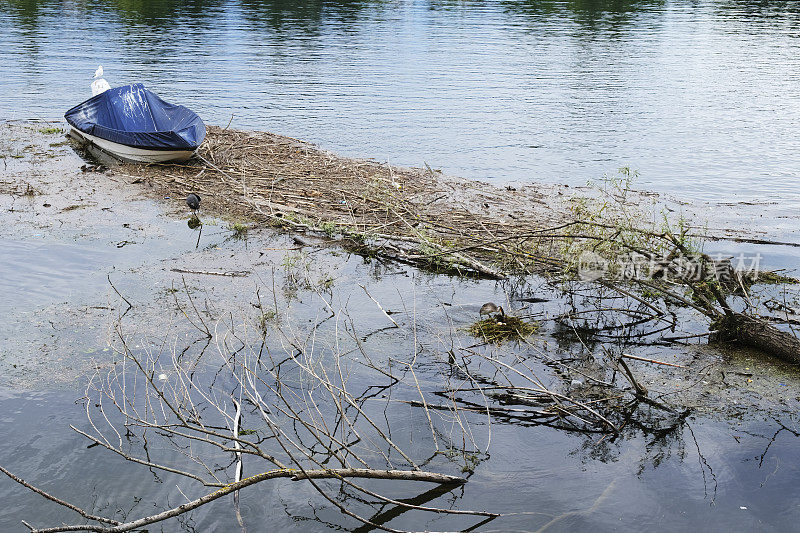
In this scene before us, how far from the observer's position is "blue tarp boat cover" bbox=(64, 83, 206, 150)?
1590 cm

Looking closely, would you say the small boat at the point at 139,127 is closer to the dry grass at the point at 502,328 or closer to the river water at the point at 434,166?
the river water at the point at 434,166

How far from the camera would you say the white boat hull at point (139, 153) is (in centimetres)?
1611

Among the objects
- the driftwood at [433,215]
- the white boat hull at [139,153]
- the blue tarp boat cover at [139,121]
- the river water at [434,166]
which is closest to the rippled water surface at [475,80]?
the river water at [434,166]

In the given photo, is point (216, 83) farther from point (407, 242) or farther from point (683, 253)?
point (683, 253)

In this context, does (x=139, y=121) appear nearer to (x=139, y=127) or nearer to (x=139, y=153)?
(x=139, y=127)

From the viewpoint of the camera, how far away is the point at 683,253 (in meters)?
9.16

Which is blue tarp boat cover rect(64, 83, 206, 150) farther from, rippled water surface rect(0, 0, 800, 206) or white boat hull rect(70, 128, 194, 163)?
rippled water surface rect(0, 0, 800, 206)

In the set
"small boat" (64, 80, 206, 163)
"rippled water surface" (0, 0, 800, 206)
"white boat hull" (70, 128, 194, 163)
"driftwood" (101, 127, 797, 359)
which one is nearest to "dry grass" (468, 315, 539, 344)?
"driftwood" (101, 127, 797, 359)

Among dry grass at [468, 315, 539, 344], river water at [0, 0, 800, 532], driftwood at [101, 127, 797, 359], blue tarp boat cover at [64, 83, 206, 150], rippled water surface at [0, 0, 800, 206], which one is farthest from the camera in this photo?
rippled water surface at [0, 0, 800, 206]

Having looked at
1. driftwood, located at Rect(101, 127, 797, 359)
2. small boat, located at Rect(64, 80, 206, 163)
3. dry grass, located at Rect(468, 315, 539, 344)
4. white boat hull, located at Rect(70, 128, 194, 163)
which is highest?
small boat, located at Rect(64, 80, 206, 163)

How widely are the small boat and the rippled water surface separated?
432 cm

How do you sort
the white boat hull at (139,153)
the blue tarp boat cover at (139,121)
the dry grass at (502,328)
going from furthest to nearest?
the white boat hull at (139,153) → the blue tarp boat cover at (139,121) → the dry grass at (502,328)

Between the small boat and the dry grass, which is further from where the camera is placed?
the small boat

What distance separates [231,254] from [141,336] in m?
3.05
